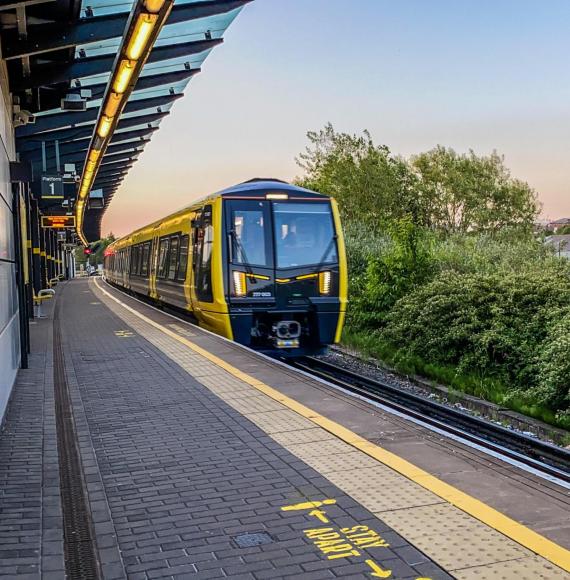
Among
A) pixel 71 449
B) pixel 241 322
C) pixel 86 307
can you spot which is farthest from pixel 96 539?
pixel 86 307

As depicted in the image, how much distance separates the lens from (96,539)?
168 inches

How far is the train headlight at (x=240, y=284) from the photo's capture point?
12.1m

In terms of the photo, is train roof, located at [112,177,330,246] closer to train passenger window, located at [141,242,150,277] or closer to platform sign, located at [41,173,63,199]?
platform sign, located at [41,173,63,199]

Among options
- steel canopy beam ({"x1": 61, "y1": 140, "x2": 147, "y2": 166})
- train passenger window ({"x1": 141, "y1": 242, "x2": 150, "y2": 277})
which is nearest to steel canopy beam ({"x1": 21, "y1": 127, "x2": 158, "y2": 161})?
steel canopy beam ({"x1": 61, "y1": 140, "x2": 147, "y2": 166})

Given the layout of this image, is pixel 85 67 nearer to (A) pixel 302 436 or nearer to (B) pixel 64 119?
(B) pixel 64 119

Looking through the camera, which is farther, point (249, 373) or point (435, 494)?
point (249, 373)

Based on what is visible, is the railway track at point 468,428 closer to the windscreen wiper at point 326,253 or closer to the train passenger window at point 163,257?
the windscreen wiper at point 326,253

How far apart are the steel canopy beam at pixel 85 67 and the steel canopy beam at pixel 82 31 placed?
1223mm

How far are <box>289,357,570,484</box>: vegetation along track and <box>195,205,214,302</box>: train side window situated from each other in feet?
7.48

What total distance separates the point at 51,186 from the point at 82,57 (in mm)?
4011

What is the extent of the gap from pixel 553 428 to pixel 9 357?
7.02 meters

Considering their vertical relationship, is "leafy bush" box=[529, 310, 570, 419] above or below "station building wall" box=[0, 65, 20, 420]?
below

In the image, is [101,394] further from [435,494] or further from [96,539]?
[435,494]

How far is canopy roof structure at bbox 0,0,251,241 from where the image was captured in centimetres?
1033
